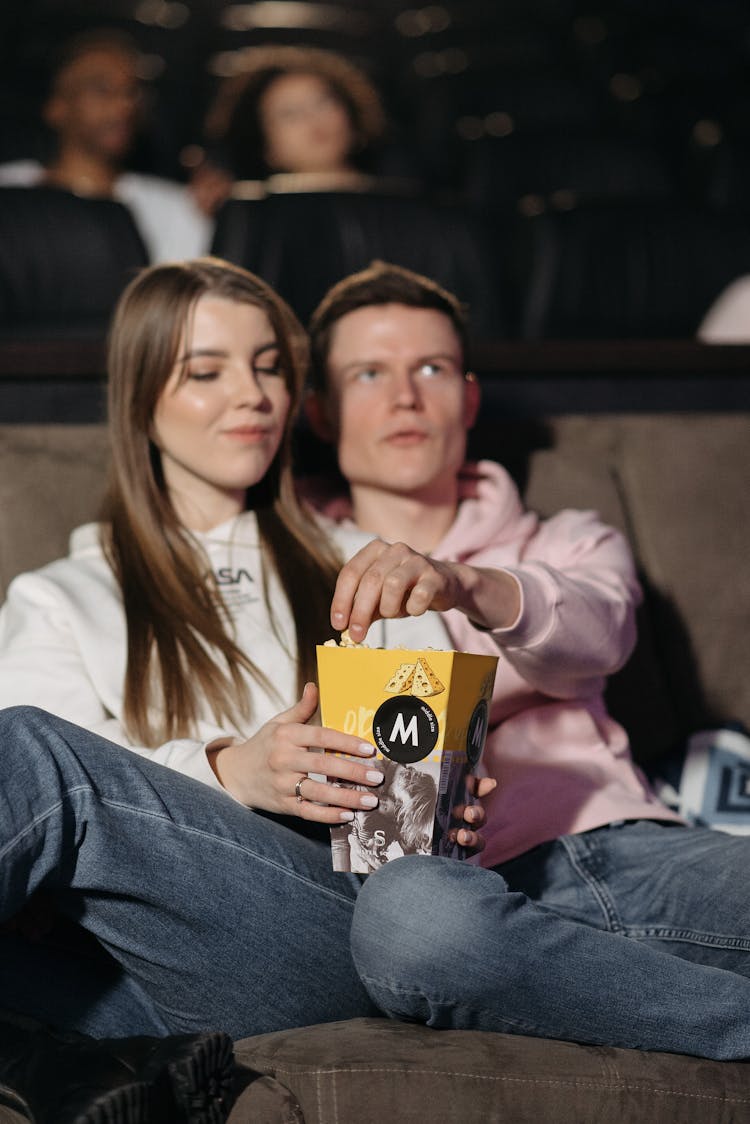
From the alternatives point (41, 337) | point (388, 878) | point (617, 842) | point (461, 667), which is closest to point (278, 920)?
point (388, 878)

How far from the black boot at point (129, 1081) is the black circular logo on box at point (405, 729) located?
0.76 feet

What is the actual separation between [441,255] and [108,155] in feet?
3.79

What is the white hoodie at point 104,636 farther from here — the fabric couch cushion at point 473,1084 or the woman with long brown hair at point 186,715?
the fabric couch cushion at point 473,1084

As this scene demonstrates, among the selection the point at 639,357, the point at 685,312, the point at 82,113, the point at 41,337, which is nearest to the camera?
the point at 639,357

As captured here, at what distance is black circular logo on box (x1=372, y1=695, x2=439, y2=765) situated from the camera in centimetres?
90

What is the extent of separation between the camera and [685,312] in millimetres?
2426

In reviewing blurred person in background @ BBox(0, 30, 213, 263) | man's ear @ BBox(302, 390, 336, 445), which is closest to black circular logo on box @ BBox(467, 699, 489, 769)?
man's ear @ BBox(302, 390, 336, 445)

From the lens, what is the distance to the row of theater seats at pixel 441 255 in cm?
206

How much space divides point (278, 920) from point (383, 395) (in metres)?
0.67

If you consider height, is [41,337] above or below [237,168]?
below

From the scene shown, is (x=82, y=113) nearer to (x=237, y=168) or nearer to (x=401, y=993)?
(x=237, y=168)

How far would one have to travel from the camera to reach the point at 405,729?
0.90 metres

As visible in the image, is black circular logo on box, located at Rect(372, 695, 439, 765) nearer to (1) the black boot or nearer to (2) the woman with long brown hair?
(2) the woman with long brown hair

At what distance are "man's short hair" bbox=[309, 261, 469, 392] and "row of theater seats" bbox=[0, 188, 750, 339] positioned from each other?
531mm
